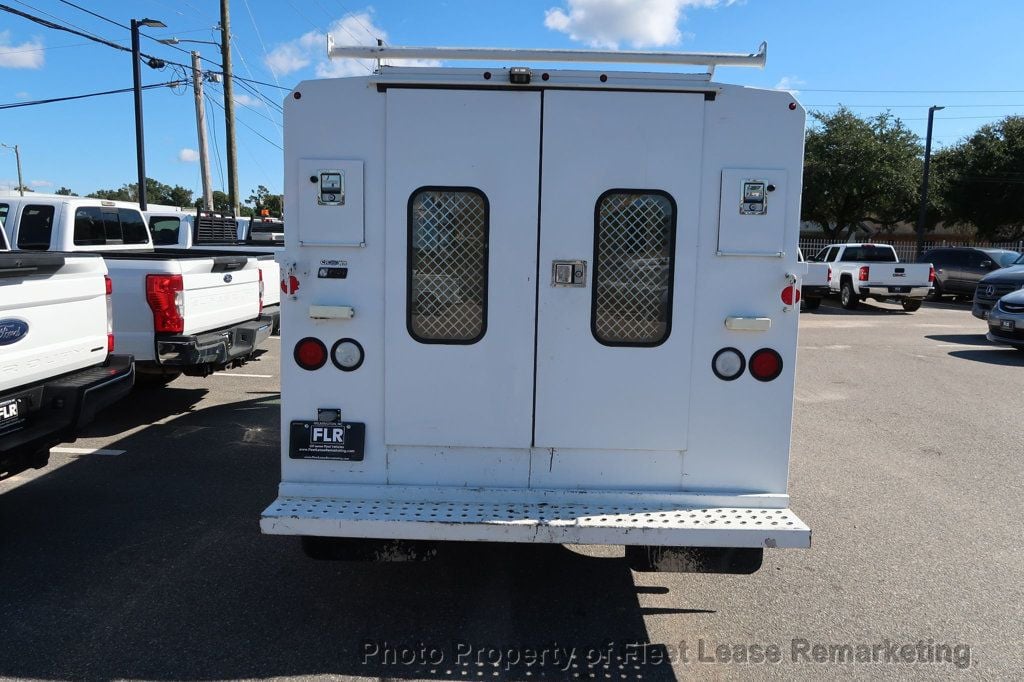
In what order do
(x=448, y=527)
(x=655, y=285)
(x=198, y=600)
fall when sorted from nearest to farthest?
(x=448, y=527) < (x=655, y=285) < (x=198, y=600)

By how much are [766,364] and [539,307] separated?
1.11 metres

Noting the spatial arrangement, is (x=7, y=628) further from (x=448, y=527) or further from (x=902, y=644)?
(x=902, y=644)

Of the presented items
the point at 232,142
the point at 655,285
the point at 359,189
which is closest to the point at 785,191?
the point at 655,285

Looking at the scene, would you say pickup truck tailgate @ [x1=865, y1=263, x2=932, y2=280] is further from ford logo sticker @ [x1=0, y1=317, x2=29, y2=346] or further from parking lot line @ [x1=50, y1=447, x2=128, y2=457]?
ford logo sticker @ [x1=0, y1=317, x2=29, y2=346]

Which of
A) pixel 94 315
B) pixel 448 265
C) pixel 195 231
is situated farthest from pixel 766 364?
pixel 195 231

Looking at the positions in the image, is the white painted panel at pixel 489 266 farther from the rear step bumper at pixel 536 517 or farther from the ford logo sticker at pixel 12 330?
the ford logo sticker at pixel 12 330

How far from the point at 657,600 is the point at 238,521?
2777 millimetres

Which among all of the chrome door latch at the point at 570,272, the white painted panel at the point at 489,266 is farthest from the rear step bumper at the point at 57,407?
the chrome door latch at the point at 570,272

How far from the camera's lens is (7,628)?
3635mm

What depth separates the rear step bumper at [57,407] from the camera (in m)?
4.38

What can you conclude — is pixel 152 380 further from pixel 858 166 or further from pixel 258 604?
pixel 858 166

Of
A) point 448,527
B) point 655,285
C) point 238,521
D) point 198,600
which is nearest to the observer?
point 448,527

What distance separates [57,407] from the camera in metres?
4.62

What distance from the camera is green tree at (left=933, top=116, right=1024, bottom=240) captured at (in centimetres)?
3684
